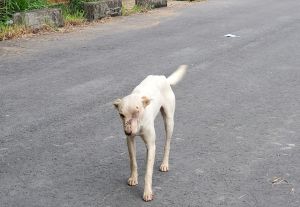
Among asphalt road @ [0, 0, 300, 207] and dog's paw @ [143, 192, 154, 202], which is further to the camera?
asphalt road @ [0, 0, 300, 207]

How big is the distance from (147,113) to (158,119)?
1914 mm

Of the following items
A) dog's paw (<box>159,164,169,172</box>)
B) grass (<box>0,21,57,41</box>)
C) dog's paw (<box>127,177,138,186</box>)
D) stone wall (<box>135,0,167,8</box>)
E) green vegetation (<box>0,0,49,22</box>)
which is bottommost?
stone wall (<box>135,0,167,8</box>)

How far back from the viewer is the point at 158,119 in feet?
18.5

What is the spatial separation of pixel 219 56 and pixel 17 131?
14.3 feet

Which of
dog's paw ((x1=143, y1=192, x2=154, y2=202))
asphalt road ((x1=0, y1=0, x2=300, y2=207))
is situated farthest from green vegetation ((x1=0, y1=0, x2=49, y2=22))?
dog's paw ((x1=143, y1=192, x2=154, y2=202))

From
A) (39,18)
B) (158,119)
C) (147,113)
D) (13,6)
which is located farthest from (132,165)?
(13,6)

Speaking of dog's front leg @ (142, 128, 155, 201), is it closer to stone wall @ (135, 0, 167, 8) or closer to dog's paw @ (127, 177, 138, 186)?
dog's paw @ (127, 177, 138, 186)

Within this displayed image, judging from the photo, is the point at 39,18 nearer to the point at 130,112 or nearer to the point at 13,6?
the point at 13,6

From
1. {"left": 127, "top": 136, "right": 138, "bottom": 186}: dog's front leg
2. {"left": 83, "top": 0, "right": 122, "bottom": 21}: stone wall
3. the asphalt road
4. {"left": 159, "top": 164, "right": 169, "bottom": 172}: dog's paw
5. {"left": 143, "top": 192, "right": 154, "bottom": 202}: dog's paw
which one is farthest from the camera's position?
{"left": 83, "top": 0, "right": 122, "bottom": 21}: stone wall

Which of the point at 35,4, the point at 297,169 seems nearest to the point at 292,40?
the point at 35,4

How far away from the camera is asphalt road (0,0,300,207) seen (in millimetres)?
4008

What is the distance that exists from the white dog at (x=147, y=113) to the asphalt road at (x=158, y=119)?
15 centimetres

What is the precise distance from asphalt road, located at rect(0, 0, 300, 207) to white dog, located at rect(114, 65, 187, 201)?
0.15 m

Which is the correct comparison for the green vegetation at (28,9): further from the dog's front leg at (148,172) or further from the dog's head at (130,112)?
the dog's head at (130,112)
